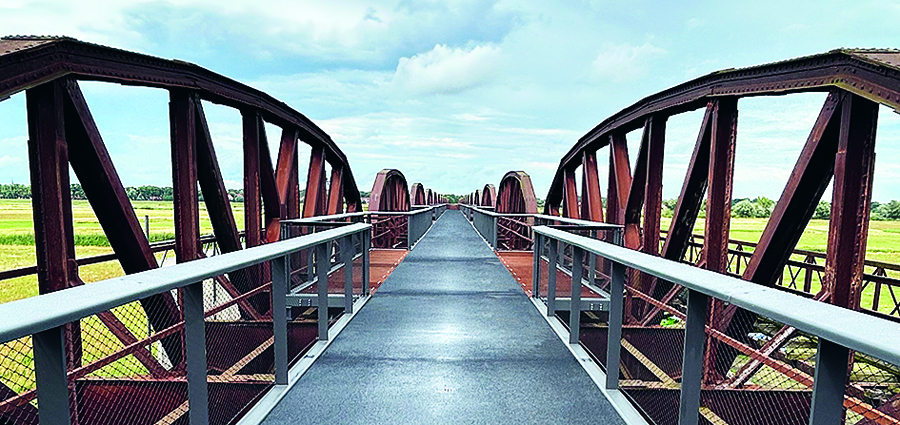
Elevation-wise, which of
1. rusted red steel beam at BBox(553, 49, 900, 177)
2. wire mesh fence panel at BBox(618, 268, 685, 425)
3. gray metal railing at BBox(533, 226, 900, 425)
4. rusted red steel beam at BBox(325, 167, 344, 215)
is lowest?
wire mesh fence panel at BBox(618, 268, 685, 425)

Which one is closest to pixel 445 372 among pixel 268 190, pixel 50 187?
pixel 50 187

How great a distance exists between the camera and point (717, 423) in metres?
3.51

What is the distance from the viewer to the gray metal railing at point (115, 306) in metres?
1.22

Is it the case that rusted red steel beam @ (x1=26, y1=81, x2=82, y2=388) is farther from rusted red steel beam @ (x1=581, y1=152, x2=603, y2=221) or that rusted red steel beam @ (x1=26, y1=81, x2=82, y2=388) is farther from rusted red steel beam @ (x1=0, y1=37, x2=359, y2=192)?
rusted red steel beam @ (x1=581, y1=152, x2=603, y2=221)

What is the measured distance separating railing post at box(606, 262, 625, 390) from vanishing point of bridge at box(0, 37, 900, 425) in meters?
0.01

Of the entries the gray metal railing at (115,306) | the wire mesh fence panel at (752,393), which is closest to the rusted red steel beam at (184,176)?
the gray metal railing at (115,306)

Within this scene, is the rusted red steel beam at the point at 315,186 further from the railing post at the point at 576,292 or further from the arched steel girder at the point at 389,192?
the railing post at the point at 576,292

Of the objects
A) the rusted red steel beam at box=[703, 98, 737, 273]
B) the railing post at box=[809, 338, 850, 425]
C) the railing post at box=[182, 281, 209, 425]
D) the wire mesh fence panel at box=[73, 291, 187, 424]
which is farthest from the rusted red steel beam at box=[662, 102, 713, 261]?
the wire mesh fence panel at box=[73, 291, 187, 424]

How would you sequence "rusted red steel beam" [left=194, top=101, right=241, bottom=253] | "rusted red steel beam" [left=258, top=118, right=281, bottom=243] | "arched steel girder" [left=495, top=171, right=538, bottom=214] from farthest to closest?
"arched steel girder" [left=495, top=171, right=538, bottom=214] < "rusted red steel beam" [left=258, top=118, right=281, bottom=243] < "rusted red steel beam" [left=194, top=101, right=241, bottom=253]

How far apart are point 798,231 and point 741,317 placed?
1029 mm

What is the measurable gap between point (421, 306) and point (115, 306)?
3666 millimetres

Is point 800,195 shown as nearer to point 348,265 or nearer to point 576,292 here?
point 576,292

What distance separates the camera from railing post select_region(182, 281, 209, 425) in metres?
1.90

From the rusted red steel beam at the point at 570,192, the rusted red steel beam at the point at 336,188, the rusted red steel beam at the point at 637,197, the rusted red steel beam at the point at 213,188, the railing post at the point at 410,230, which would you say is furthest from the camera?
the rusted red steel beam at the point at 336,188
